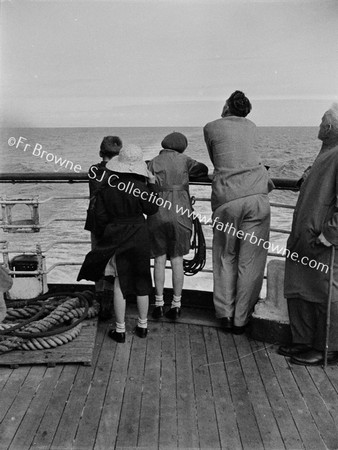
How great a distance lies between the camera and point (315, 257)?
289 cm

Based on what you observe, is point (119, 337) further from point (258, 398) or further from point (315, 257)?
point (315, 257)

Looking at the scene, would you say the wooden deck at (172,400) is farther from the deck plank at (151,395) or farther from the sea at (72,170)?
the sea at (72,170)

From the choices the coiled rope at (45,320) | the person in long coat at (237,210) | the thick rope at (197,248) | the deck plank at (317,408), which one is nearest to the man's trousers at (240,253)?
the person in long coat at (237,210)

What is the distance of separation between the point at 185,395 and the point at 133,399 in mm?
248

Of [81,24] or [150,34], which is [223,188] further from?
[150,34]

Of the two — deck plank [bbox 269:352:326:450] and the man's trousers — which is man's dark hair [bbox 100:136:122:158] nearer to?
the man's trousers

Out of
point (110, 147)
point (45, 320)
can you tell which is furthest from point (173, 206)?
point (45, 320)

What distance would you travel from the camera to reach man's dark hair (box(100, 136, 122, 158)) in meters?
3.29

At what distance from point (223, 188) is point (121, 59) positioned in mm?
49754

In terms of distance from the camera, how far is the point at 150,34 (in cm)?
4969

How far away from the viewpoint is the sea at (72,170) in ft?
41.9

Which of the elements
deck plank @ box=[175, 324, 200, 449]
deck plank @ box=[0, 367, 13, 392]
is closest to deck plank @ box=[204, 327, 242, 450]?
deck plank @ box=[175, 324, 200, 449]

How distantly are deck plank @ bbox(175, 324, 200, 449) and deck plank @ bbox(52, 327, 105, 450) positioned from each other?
0.44m

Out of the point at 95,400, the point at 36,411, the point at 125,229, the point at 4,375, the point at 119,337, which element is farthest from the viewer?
the point at 119,337
